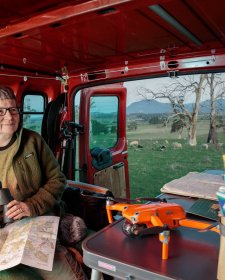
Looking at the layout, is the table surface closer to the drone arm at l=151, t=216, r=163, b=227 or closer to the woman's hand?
the drone arm at l=151, t=216, r=163, b=227

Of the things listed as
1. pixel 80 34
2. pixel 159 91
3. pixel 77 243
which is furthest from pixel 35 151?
pixel 159 91

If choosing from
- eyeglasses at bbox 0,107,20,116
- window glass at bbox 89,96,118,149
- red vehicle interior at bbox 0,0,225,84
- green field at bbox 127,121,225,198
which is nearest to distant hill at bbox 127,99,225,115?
green field at bbox 127,121,225,198

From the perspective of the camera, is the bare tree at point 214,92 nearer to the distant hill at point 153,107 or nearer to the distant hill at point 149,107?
the distant hill at point 153,107

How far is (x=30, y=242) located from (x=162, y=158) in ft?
24.2

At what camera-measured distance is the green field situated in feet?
25.5

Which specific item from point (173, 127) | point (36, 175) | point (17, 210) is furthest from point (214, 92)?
point (17, 210)

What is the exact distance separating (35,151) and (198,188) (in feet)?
3.93

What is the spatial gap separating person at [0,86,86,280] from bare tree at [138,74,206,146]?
5.52 meters

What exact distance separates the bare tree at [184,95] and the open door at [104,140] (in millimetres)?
3080

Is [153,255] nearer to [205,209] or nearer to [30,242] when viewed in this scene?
[205,209]

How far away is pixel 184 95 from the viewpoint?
734 cm

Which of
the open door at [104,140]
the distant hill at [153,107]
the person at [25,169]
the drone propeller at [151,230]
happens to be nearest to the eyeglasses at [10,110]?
the person at [25,169]

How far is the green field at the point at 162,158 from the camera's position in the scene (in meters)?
7.77

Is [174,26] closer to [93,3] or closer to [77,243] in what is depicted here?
[93,3]
